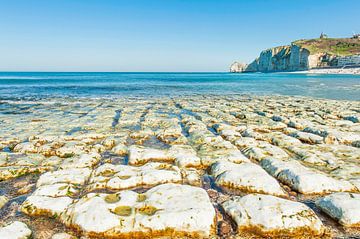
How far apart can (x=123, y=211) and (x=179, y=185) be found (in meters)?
1.41

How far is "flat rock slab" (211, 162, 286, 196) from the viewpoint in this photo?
552cm

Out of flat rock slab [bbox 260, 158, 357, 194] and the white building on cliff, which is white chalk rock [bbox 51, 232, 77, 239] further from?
the white building on cliff

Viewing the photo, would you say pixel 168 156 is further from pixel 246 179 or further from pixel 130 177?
pixel 246 179

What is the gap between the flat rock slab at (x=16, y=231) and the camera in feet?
12.5

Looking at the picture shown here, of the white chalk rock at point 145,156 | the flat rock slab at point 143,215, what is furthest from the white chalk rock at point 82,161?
the flat rock slab at point 143,215

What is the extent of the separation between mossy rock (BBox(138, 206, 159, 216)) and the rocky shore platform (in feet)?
0.06

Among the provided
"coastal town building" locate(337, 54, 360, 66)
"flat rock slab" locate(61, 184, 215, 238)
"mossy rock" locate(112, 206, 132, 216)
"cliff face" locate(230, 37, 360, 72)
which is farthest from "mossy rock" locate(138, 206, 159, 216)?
"cliff face" locate(230, 37, 360, 72)

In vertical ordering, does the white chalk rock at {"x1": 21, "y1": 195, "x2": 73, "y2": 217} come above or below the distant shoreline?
below

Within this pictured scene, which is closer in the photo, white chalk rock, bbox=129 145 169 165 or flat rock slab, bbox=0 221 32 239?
flat rock slab, bbox=0 221 32 239


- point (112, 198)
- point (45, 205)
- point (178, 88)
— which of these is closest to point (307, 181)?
point (112, 198)

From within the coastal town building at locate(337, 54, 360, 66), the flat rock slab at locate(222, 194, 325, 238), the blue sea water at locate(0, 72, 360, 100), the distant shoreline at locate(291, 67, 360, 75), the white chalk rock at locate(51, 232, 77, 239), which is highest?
the coastal town building at locate(337, 54, 360, 66)

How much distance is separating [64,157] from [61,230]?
4.27 meters

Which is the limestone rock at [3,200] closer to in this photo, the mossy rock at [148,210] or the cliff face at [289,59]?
the mossy rock at [148,210]

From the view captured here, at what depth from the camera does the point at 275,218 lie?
13.8 ft
